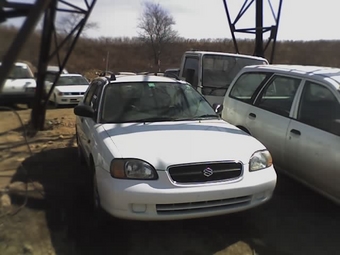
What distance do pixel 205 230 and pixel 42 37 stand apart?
9.69 ft

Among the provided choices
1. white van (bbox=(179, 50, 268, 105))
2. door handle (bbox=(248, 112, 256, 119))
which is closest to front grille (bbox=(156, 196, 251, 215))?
door handle (bbox=(248, 112, 256, 119))

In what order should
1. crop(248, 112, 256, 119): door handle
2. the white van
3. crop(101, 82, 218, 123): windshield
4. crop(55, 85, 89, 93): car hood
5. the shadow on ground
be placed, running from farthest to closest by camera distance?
crop(55, 85, 89, 93): car hood
the white van
crop(248, 112, 256, 119): door handle
crop(101, 82, 218, 123): windshield
the shadow on ground

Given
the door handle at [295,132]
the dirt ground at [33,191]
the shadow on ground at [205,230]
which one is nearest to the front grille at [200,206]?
the shadow on ground at [205,230]

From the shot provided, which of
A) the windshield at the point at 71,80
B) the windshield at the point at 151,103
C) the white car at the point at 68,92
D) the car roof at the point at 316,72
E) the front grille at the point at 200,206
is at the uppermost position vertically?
the car roof at the point at 316,72

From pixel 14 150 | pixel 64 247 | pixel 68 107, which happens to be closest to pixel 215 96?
pixel 14 150

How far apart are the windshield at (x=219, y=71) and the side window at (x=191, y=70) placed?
18 cm

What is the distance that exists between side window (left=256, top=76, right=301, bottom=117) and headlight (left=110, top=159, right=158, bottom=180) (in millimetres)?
2158

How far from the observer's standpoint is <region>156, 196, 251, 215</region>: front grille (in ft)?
10.9

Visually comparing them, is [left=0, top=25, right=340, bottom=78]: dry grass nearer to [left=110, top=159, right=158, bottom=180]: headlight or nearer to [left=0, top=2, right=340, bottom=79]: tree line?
[left=0, top=2, right=340, bottom=79]: tree line

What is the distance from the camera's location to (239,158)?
11.7 feet

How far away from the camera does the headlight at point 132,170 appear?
334cm

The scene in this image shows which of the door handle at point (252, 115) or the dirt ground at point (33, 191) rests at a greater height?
the door handle at point (252, 115)

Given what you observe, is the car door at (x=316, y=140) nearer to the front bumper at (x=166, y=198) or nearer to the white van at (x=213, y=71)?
the front bumper at (x=166, y=198)

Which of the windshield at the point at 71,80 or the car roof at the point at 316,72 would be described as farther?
the windshield at the point at 71,80
